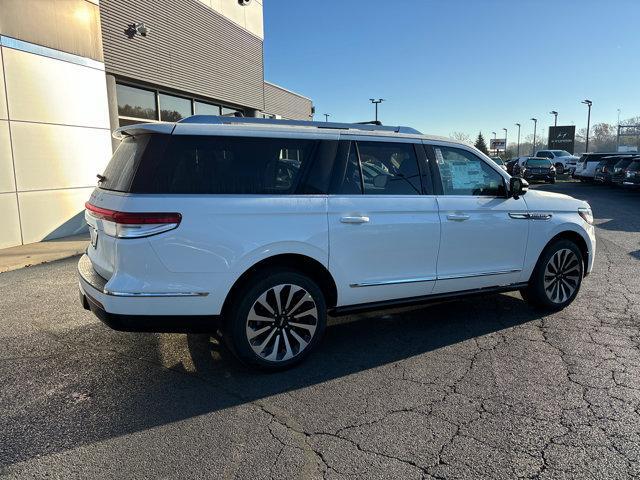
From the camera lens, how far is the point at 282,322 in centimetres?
383

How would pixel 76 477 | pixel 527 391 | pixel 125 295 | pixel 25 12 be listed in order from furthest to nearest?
pixel 25 12, pixel 527 391, pixel 125 295, pixel 76 477

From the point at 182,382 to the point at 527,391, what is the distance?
2.56m

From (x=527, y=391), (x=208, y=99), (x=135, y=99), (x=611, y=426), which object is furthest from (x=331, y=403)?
(x=208, y=99)

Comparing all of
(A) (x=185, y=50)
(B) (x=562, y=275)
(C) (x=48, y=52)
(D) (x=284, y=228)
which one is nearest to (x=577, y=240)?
(B) (x=562, y=275)

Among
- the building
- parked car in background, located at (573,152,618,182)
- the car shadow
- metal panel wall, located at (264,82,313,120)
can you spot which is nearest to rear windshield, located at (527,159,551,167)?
parked car in background, located at (573,152,618,182)

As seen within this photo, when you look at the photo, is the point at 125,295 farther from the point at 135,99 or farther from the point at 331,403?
the point at 135,99

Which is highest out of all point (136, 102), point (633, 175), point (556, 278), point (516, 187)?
point (136, 102)

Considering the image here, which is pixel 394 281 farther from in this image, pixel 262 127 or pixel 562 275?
pixel 562 275

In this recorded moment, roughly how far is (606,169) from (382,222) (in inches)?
928

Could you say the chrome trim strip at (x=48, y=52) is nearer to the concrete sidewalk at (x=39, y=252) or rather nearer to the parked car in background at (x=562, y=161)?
the concrete sidewalk at (x=39, y=252)

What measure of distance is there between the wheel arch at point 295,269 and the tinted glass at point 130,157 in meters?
1.04

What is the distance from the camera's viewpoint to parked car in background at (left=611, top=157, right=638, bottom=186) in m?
21.0

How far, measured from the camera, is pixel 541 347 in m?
4.41

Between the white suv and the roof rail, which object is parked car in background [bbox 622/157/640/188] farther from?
the roof rail
